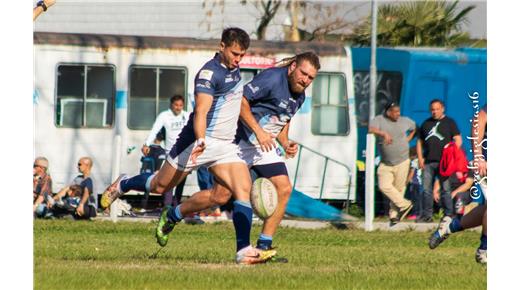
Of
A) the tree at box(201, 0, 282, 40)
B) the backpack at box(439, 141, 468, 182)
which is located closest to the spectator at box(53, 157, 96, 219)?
the backpack at box(439, 141, 468, 182)

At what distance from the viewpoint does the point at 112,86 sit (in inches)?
945

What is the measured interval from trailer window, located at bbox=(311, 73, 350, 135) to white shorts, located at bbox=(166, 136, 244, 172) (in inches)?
492

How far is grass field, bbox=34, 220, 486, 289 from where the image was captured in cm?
1048

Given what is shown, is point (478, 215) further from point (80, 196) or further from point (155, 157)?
point (155, 157)

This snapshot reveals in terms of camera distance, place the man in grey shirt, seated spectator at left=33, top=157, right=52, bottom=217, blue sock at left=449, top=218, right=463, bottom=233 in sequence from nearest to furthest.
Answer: blue sock at left=449, top=218, right=463, bottom=233, seated spectator at left=33, top=157, right=52, bottom=217, the man in grey shirt

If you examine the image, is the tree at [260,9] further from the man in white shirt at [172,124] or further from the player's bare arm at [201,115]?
the player's bare arm at [201,115]

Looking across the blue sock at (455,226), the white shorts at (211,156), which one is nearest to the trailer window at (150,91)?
the blue sock at (455,226)

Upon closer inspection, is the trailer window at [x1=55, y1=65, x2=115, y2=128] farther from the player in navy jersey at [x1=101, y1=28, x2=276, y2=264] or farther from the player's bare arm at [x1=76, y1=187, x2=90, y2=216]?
the player in navy jersey at [x1=101, y1=28, x2=276, y2=264]

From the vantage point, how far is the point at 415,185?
76.4 ft

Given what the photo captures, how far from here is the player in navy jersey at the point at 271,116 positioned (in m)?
12.8

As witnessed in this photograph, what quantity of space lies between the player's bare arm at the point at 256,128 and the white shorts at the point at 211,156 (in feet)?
0.86
